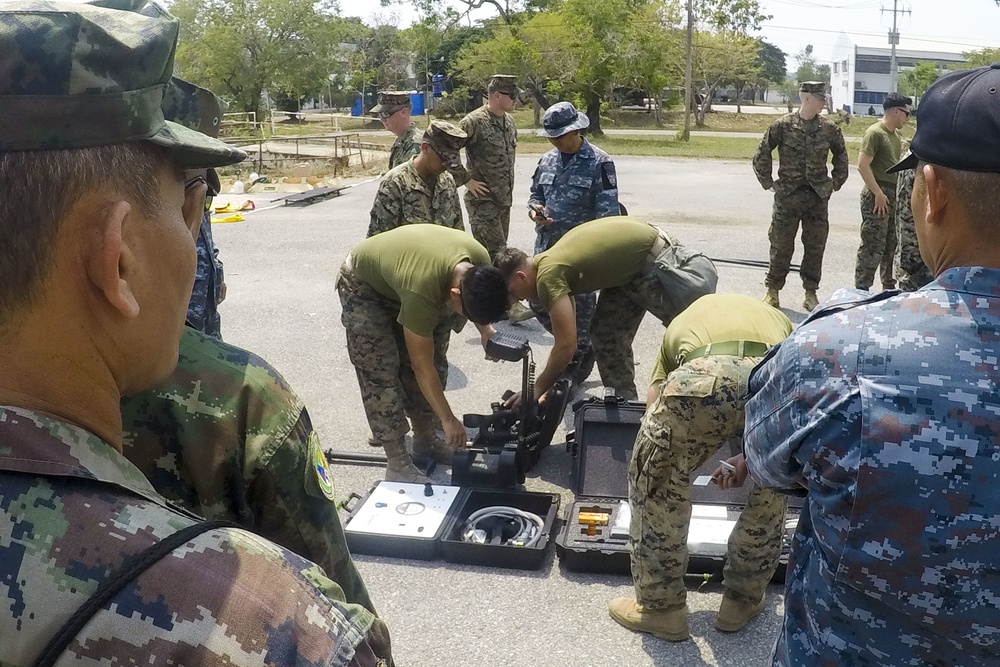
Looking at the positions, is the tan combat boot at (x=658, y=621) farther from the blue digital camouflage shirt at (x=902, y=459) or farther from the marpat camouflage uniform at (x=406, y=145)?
the marpat camouflage uniform at (x=406, y=145)

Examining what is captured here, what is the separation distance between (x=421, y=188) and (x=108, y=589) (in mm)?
5012

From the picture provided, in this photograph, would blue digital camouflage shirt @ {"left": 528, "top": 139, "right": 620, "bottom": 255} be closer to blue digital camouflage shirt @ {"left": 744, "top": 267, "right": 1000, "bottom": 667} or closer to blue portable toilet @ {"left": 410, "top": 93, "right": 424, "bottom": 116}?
blue digital camouflage shirt @ {"left": 744, "top": 267, "right": 1000, "bottom": 667}

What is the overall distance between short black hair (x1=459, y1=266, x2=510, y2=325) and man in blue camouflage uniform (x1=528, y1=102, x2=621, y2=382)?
259cm

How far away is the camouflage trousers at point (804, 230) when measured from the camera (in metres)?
7.82

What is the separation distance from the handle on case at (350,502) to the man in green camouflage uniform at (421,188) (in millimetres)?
1949

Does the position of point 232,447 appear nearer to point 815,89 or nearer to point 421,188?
point 421,188

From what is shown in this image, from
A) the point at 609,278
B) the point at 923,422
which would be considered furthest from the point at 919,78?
the point at 923,422

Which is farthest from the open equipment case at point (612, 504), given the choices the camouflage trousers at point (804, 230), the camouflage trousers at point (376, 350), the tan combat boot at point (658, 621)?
the camouflage trousers at point (804, 230)

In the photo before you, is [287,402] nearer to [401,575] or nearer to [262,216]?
[401,575]

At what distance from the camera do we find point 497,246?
8117 mm

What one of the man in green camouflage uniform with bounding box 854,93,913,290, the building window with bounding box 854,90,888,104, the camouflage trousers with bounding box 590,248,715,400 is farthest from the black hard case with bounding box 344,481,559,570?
the building window with bounding box 854,90,888,104

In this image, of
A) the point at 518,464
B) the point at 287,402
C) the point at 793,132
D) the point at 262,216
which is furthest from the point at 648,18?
the point at 287,402

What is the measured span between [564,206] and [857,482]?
5.42 m

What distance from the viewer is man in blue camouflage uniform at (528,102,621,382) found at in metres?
6.50
